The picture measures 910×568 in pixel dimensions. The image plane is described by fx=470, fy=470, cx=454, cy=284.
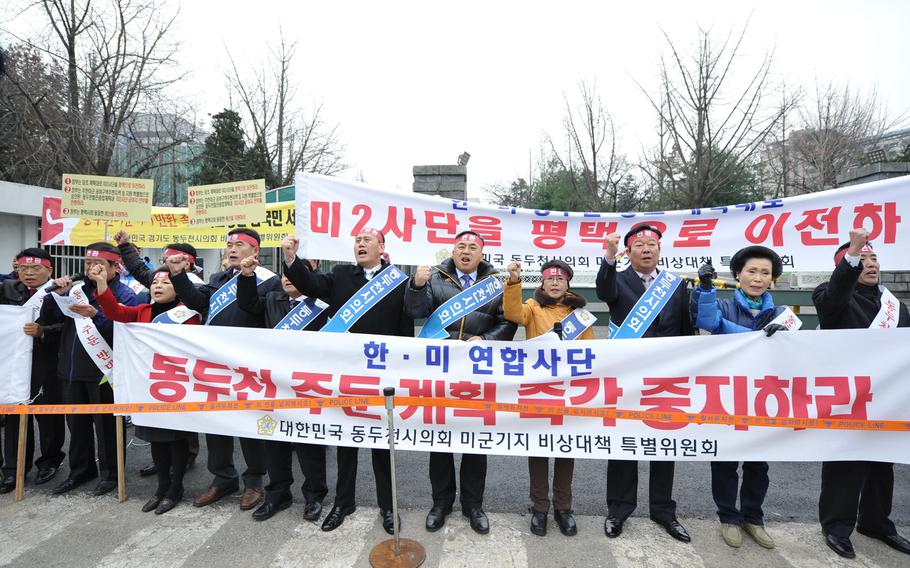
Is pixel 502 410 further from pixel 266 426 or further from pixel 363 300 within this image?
pixel 266 426

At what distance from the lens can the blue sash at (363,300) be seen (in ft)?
11.7

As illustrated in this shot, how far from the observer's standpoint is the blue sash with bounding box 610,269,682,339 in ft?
11.3

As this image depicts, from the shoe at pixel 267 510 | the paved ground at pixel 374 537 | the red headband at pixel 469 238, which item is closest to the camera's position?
the paved ground at pixel 374 537

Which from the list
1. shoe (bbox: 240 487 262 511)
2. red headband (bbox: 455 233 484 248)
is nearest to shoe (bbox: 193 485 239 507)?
shoe (bbox: 240 487 262 511)

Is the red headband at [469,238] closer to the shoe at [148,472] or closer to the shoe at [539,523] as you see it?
the shoe at [539,523]

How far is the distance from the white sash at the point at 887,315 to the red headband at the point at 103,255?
597 cm

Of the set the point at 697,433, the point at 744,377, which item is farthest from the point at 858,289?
the point at 697,433

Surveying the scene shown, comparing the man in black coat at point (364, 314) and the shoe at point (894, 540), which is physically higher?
the man in black coat at point (364, 314)

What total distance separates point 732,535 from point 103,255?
533 centimetres

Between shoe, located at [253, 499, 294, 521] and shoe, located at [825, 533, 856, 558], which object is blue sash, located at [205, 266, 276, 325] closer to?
shoe, located at [253, 499, 294, 521]

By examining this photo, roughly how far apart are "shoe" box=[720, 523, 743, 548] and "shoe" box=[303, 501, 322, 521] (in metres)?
2.93

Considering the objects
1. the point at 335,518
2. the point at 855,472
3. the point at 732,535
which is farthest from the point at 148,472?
the point at 855,472

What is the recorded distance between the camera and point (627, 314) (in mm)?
3539

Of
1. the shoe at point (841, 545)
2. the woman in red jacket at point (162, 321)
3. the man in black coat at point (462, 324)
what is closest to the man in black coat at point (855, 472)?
the shoe at point (841, 545)
